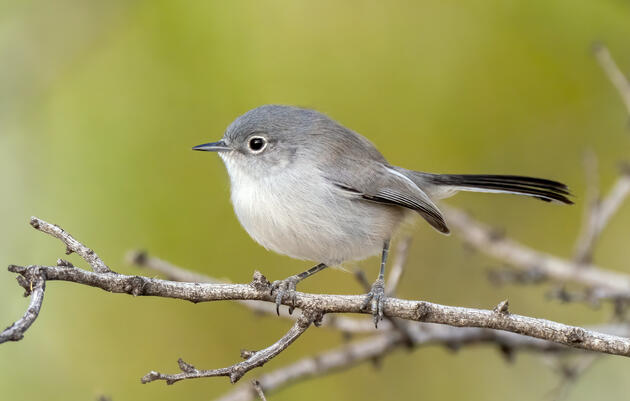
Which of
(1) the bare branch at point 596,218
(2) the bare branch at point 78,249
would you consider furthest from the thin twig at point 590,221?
(2) the bare branch at point 78,249

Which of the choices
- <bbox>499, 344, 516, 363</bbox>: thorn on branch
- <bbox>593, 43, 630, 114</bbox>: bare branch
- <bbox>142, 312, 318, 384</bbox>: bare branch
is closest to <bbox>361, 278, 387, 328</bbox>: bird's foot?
<bbox>142, 312, 318, 384</bbox>: bare branch

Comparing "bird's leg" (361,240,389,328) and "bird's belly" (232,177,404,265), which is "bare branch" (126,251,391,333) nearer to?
"bird's belly" (232,177,404,265)

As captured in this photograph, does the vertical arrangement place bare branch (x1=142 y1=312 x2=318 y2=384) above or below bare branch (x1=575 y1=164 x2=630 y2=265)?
below

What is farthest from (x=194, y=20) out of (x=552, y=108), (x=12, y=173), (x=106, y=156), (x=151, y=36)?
(x=552, y=108)

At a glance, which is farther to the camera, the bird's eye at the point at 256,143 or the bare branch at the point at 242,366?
the bird's eye at the point at 256,143

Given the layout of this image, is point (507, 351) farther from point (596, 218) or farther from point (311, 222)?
point (311, 222)

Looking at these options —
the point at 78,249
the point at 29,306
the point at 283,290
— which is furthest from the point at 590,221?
the point at 29,306

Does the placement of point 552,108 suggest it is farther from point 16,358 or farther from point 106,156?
point 16,358

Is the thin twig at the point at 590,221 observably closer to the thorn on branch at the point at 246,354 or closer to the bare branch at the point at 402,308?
the bare branch at the point at 402,308
